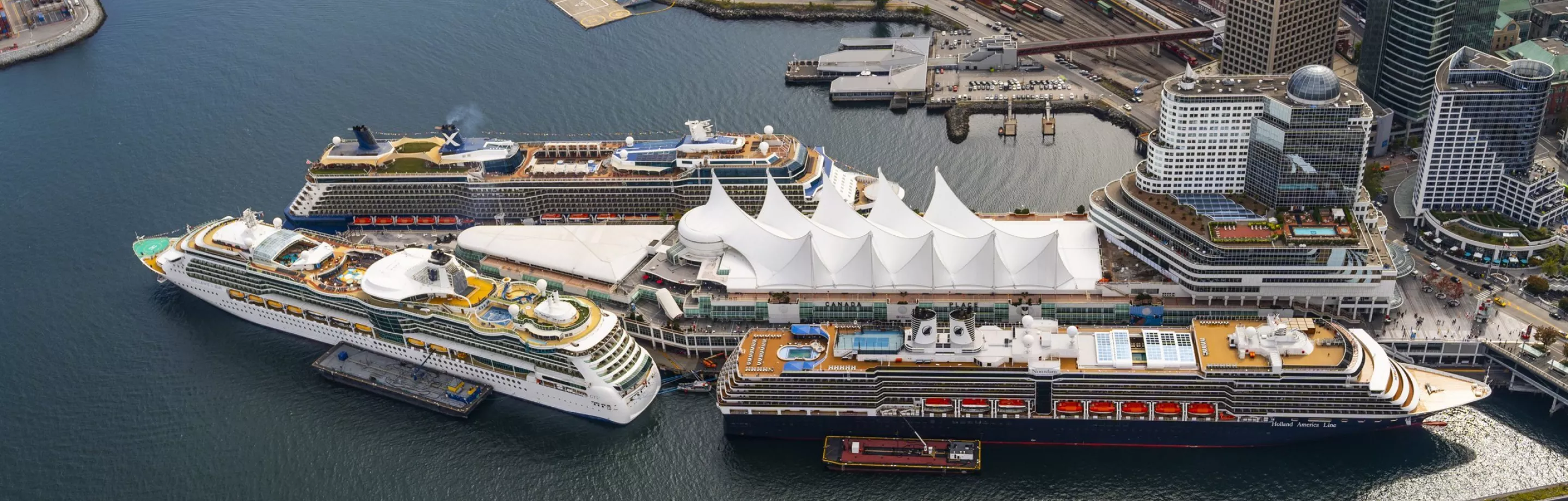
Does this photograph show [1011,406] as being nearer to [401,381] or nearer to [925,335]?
[925,335]

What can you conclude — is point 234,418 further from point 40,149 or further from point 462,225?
point 40,149

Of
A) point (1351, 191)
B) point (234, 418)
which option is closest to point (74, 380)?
point (234, 418)

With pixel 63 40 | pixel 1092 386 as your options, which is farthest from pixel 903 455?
pixel 63 40

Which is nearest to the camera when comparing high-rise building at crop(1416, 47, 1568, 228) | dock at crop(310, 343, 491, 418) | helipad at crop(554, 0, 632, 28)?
dock at crop(310, 343, 491, 418)

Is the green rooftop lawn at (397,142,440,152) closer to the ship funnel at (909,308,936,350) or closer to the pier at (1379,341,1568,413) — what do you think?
the ship funnel at (909,308,936,350)

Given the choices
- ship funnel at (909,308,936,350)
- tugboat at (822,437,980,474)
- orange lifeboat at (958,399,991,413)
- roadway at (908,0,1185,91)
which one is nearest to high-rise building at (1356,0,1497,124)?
roadway at (908,0,1185,91)

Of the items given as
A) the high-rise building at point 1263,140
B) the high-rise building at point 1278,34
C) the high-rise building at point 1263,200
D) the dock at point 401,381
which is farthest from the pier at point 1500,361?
the dock at point 401,381

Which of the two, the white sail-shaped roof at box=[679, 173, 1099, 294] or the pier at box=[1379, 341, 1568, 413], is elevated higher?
the white sail-shaped roof at box=[679, 173, 1099, 294]
